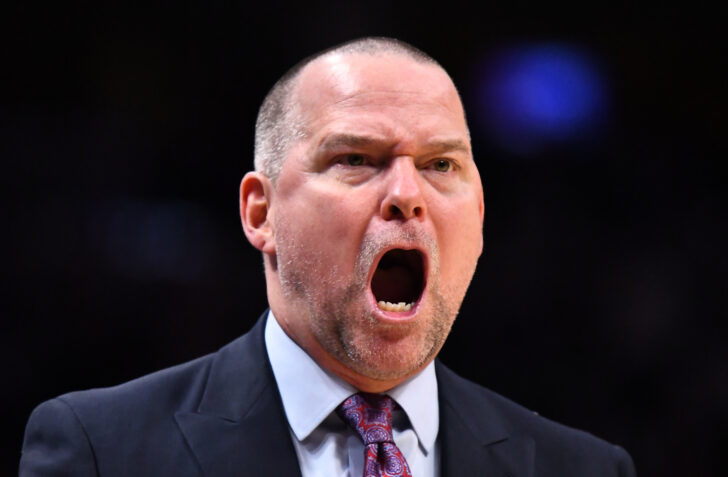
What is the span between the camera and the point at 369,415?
5.92 ft

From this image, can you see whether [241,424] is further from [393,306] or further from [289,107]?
[289,107]

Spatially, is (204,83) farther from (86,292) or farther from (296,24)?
(86,292)

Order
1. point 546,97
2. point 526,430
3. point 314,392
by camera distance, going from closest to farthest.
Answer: point 314,392 < point 526,430 < point 546,97

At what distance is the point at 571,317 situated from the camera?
8.77ft

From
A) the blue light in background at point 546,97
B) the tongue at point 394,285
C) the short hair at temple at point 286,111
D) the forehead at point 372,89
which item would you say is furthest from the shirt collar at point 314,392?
the blue light in background at point 546,97

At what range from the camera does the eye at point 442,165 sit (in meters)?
1.82

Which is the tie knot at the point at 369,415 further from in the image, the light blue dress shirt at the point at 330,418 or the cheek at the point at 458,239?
the cheek at the point at 458,239

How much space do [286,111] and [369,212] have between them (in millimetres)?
297

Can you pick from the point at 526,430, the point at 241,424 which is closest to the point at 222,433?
the point at 241,424

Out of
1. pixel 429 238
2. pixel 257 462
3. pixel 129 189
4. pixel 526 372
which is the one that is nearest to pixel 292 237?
pixel 429 238

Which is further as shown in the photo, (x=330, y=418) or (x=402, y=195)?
(x=330, y=418)

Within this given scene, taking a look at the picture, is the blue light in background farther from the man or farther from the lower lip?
the lower lip

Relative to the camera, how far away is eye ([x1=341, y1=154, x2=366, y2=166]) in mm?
1773

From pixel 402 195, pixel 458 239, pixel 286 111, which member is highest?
pixel 286 111
